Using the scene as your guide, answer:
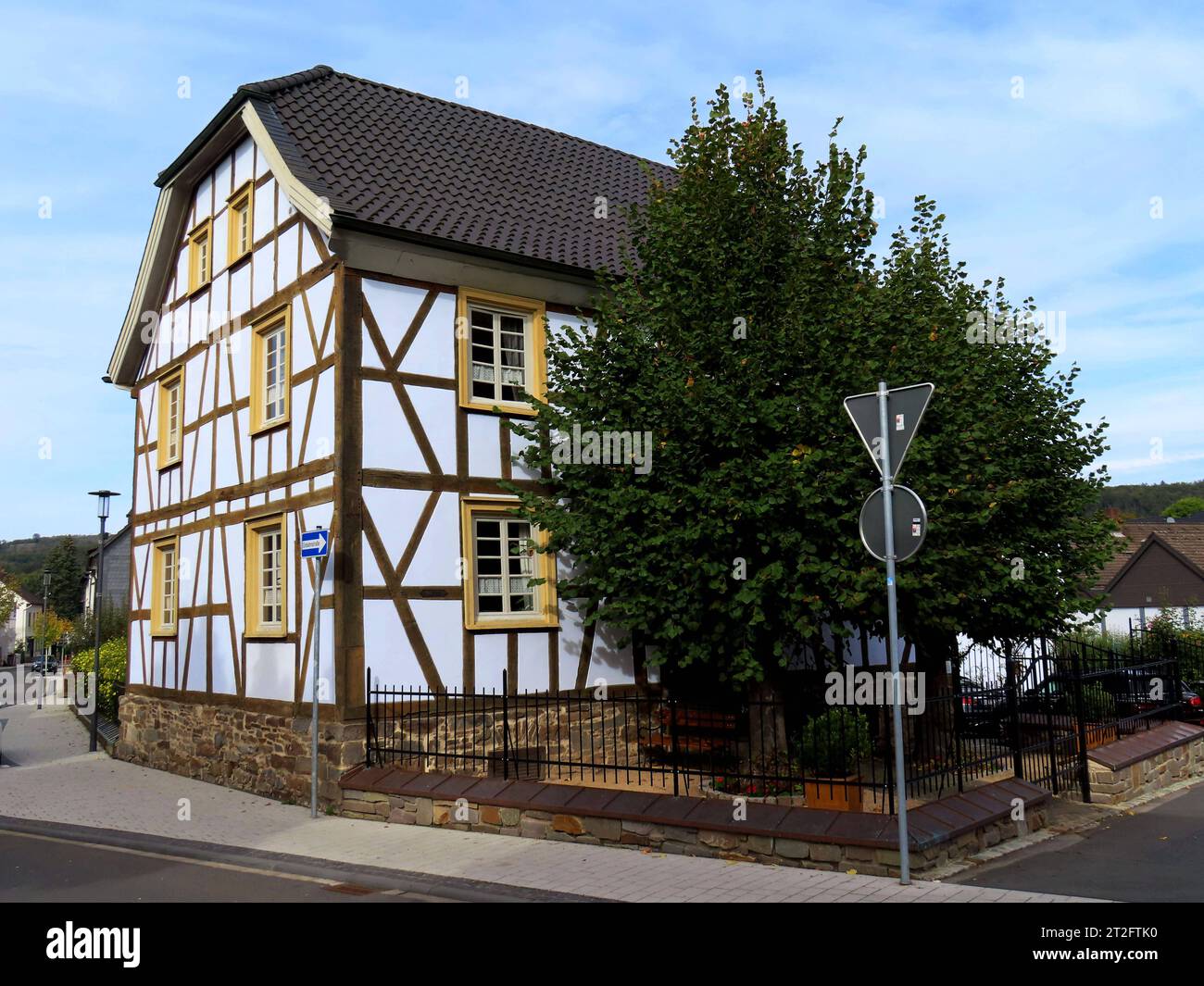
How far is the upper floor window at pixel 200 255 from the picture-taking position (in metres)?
17.9

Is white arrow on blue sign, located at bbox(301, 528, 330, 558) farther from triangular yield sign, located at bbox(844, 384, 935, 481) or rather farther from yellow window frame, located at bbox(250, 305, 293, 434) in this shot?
triangular yield sign, located at bbox(844, 384, 935, 481)

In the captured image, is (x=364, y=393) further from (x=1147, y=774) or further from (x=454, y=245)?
(x=1147, y=774)

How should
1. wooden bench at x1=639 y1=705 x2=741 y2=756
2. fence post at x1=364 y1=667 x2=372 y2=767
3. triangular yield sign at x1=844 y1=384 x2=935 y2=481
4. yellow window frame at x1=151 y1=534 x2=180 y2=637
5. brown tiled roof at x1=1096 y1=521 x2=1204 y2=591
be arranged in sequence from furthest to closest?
1. brown tiled roof at x1=1096 y1=521 x2=1204 y2=591
2. yellow window frame at x1=151 y1=534 x2=180 y2=637
3. wooden bench at x1=639 y1=705 x2=741 y2=756
4. fence post at x1=364 y1=667 x2=372 y2=767
5. triangular yield sign at x1=844 y1=384 x2=935 y2=481

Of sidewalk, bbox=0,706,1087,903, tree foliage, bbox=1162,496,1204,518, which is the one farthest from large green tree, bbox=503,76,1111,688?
tree foliage, bbox=1162,496,1204,518

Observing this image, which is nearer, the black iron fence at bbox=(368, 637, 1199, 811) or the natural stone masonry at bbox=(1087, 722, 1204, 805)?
the black iron fence at bbox=(368, 637, 1199, 811)

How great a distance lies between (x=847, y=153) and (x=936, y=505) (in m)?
4.25

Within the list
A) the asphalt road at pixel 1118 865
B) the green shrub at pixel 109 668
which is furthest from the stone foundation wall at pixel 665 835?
the green shrub at pixel 109 668

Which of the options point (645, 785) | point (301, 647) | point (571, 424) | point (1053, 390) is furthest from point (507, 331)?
point (1053, 390)

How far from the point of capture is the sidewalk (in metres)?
7.44

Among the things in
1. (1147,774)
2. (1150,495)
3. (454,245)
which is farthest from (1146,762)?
(1150,495)

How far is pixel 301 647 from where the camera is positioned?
1350 cm

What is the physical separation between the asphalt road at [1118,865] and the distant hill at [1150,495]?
10473 cm

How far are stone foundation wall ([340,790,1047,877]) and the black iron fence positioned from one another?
0.57 meters
